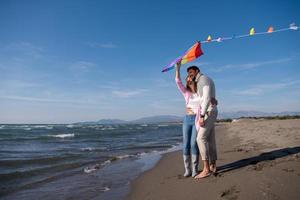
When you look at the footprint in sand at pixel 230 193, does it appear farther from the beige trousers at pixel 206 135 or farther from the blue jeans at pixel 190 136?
the blue jeans at pixel 190 136

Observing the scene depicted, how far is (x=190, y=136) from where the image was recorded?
495 centimetres

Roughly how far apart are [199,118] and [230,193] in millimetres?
1322

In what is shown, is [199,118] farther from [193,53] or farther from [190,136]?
[193,53]

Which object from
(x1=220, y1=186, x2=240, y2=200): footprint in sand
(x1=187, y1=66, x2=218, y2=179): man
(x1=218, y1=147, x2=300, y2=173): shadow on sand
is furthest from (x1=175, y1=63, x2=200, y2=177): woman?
(x1=220, y1=186, x2=240, y2=200): footprint in sand

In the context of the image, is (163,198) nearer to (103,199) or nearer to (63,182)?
(103,199)

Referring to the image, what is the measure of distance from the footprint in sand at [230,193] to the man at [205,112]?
3.04 feet

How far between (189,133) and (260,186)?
1623mm

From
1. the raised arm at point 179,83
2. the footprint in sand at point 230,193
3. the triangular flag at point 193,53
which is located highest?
the triangular flag at point 193,53

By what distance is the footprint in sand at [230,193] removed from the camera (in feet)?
11.2

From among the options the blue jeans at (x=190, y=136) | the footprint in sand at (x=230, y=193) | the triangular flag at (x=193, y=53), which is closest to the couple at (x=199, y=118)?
the blue jeans at (x=190, y=136)

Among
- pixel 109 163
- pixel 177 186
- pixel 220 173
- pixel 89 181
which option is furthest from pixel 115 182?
pixel 109 163

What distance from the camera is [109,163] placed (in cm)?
911

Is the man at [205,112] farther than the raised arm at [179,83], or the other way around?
the raised arm at [179,83]

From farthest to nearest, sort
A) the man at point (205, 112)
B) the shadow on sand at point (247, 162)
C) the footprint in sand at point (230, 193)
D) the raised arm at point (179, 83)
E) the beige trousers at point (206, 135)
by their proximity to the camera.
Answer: the shadow on sand at point (247, 162)
the raised arm at point (179, 83)
the beige trousers at point (206, 135)
the man at point (205, 112)
the footprint in sand at point (230, 193)
